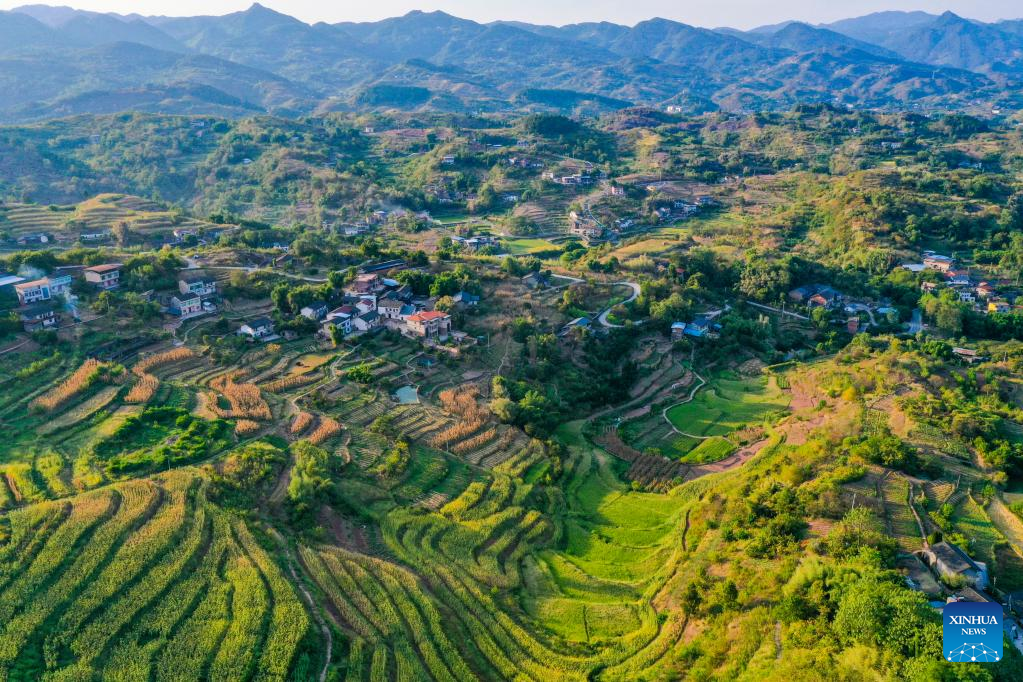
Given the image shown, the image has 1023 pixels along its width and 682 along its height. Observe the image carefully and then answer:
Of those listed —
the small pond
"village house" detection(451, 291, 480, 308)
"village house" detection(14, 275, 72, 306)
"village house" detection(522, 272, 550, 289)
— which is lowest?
"village house" detection(522, 272, 550, 289)

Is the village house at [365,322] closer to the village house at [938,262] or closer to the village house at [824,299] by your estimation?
the village house at [824,299]

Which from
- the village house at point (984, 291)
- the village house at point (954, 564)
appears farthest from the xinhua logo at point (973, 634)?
the village house at point (984, 291)

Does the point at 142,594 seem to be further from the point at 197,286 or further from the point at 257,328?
the point at 197,286

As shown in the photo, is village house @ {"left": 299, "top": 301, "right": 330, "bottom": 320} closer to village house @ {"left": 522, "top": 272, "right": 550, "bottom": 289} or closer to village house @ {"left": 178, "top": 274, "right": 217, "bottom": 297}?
village house @ {"left": 178, "top": 274, "right": 217, "bottom": 297}

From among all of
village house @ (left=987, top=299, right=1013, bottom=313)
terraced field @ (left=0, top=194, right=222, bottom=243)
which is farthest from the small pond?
village house @ (left=987, top=299, right=1013, bottom=313)

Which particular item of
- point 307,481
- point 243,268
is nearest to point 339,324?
point 243,268

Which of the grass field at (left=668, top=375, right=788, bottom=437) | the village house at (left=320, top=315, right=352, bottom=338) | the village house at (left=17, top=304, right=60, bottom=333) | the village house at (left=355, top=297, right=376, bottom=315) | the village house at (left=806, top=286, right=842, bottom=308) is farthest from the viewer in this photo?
the village house at (left=806, top=286, right=842, bottom=308)

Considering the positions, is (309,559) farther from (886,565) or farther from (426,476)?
(886,565)
